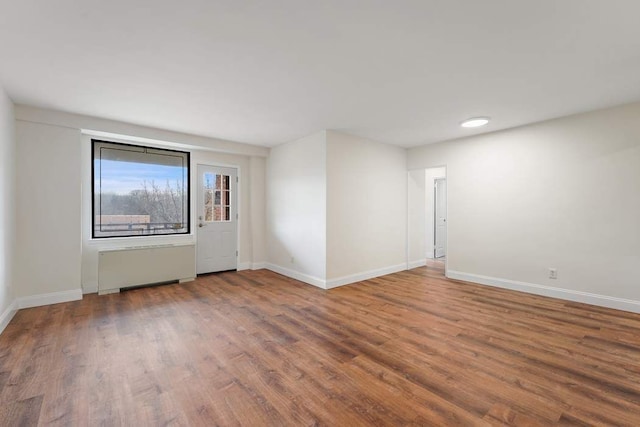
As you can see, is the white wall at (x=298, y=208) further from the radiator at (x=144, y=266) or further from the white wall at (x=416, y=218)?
the white wall at (x=416, y=218)

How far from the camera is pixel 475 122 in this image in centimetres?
392

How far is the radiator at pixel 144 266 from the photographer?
4.18 meters

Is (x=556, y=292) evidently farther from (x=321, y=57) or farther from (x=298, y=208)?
(x=321, y=57)

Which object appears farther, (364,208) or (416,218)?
(416,218)

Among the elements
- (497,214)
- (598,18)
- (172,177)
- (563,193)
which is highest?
(598,18)

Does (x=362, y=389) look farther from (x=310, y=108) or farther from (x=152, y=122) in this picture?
(x=152, y=122)

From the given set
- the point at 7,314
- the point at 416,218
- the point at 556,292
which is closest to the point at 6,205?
the point at 7,314

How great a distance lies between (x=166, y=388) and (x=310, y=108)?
3104 millimetres

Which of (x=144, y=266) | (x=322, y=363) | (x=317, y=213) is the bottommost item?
(x=322, y=363)

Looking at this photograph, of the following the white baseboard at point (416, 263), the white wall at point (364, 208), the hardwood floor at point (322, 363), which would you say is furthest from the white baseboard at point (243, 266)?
the white baseboard at point (416, 263)

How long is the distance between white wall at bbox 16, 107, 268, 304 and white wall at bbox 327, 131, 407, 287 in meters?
3.04

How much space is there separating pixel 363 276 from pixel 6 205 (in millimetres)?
4736

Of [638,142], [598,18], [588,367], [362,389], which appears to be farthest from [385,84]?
[638,142]

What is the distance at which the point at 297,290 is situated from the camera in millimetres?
4277
